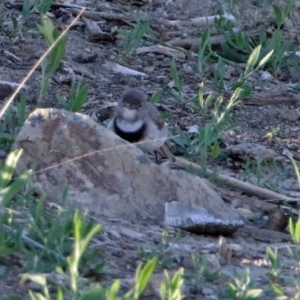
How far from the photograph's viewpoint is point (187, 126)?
6.41 meters

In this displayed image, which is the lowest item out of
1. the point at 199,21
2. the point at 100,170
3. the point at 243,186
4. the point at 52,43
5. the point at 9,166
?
the point at 199,21

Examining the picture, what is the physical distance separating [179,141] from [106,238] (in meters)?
2.11

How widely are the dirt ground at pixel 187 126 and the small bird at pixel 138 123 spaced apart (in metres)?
0.52

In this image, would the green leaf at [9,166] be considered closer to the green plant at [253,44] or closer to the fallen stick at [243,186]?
the fallen stick at [243,186]

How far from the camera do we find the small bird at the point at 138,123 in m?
5.30

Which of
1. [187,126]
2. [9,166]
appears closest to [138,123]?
[187,126]

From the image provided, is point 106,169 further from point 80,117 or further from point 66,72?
point 66,72

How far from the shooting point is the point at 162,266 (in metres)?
3.52

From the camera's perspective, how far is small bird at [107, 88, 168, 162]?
5.30m

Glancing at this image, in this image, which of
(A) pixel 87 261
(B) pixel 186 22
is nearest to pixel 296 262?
(A) pixel 87 261

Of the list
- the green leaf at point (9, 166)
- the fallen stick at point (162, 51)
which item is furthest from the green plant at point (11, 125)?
the fallen stick at point (162, 51)

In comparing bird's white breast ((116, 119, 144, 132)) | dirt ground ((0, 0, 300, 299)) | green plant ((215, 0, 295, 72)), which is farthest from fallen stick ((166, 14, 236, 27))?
bird's white breast ((116, 119, 144, 132))

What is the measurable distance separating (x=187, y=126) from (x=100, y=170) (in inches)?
78.9

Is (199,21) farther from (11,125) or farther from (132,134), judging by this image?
(11,125)
